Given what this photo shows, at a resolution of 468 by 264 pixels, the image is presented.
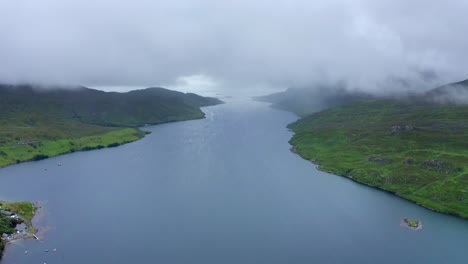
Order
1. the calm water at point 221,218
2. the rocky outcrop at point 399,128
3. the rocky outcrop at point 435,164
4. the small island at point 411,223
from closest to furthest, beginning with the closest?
the calm water at point 221,218 < the small island at point 411,223 < the rocky outcrop at point 435,164 < the rocky outcrop at point 399,128

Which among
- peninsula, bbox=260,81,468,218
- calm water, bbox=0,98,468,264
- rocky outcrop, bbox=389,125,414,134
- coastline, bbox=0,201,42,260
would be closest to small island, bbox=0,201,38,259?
coastline, bbox=0,201,42,260

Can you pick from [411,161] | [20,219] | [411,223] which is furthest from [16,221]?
[411,161]

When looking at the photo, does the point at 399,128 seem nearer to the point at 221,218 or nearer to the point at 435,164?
the point at 435,164

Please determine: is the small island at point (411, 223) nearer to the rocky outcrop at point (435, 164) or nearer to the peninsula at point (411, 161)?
the peninsula at point (411, 161)

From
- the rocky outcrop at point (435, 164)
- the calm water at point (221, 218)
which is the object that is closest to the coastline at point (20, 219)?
the calm water at point (221, 218)

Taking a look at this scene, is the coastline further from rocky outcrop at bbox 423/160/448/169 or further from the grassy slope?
rocky outcrop at bbox 423/160/448/169

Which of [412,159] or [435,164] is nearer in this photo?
[435,164]

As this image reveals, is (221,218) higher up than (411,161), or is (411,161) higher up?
(411,161)
